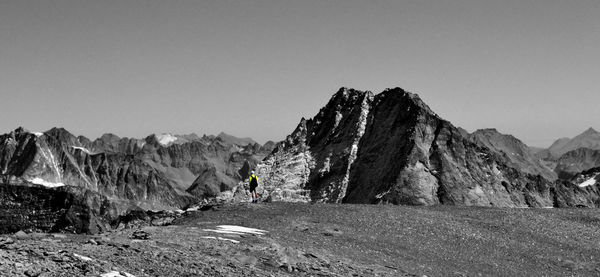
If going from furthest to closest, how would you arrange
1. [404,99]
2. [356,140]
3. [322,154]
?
1. [404,99]
2. [322,154]
3. [356,140]

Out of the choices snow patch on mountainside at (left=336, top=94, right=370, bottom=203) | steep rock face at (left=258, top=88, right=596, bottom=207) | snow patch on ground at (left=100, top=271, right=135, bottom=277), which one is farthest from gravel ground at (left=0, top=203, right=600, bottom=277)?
snow patch on mountainside at (left=336, top=94, right=370, bottom=203)

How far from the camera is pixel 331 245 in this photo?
3388cm

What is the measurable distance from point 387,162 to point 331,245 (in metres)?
57.7

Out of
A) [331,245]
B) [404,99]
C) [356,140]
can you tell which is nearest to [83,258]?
[331,245]

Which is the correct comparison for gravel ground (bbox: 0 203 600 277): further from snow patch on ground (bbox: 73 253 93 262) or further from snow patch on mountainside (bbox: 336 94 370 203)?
snow patch on mountainside (bbox: 336 94 370 203)

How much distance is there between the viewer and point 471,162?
318 ft

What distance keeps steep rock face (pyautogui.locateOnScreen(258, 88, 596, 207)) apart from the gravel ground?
1263 inches

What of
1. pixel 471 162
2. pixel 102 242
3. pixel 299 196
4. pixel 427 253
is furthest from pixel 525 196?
pixel 102 242

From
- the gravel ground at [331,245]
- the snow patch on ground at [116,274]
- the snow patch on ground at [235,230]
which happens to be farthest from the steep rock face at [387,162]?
the snow patch on ground at [116,274]

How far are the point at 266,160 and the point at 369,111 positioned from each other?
20.4 metres

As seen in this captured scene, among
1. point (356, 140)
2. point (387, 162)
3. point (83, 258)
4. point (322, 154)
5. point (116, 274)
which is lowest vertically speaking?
point (116, 274)

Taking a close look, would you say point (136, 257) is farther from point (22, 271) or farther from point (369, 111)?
point (369, 111)

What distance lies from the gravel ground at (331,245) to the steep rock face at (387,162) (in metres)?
32.1

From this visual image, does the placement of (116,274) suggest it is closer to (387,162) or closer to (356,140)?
(387,162)
